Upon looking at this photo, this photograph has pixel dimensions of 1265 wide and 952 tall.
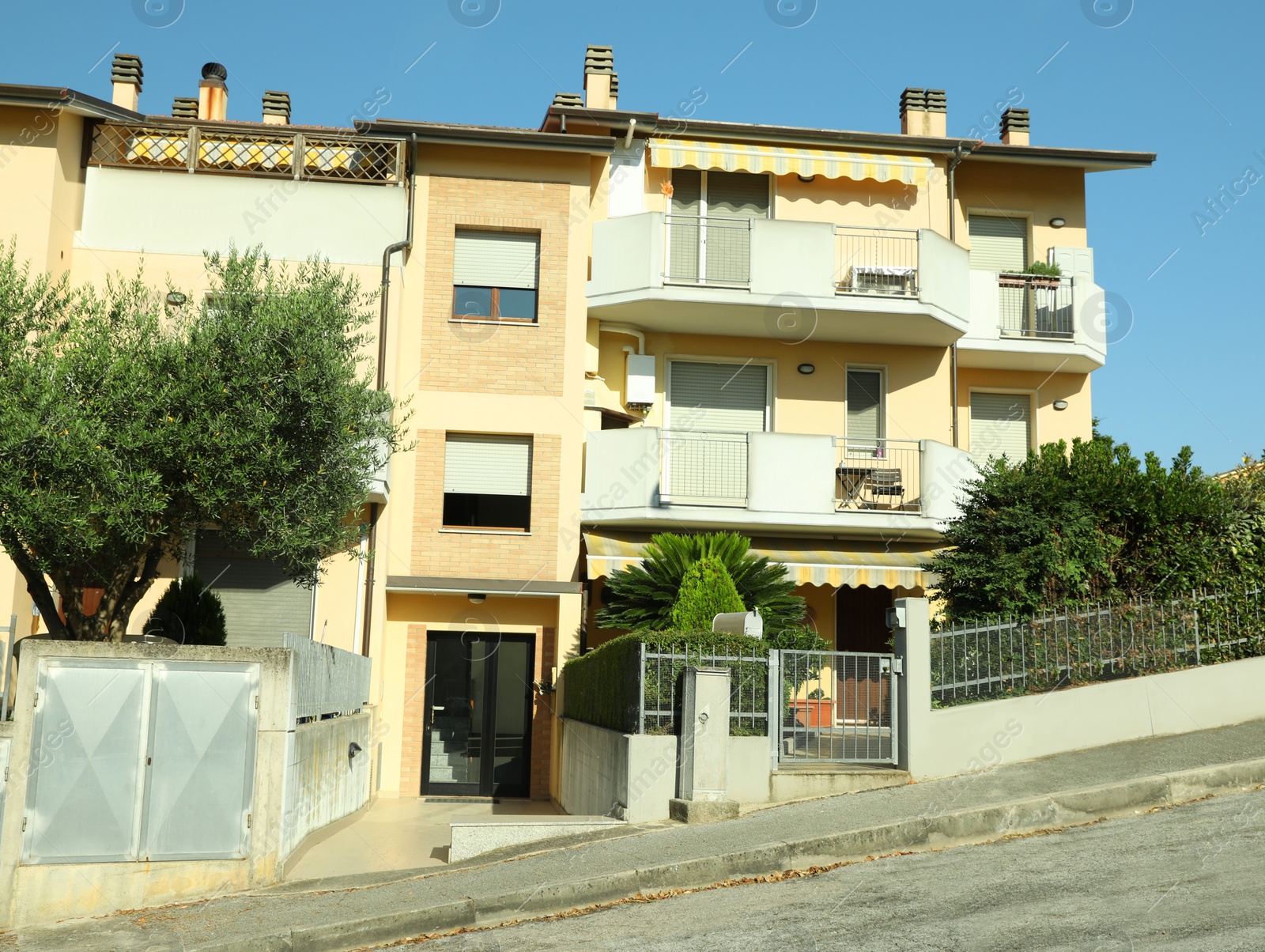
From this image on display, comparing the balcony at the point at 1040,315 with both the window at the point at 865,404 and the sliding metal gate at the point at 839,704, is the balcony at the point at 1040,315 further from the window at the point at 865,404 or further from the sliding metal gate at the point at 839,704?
the sliding metal gate at the point at 839,704

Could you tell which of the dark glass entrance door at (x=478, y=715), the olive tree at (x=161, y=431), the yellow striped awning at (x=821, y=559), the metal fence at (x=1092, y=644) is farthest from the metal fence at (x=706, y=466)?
the olive tree at (x=161, y=431)

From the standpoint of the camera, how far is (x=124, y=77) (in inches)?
884

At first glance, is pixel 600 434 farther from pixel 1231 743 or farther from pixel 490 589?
pixel 1231 743

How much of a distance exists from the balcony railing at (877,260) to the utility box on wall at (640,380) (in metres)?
3.59

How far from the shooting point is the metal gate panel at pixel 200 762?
11.4 meters

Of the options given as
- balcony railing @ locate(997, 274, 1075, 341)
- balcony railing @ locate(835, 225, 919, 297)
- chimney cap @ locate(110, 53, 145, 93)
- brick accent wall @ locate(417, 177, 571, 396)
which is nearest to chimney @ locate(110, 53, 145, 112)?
chimney cap @ locate(110, 53, 145, 93)

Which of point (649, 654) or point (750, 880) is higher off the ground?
point (649, 654)

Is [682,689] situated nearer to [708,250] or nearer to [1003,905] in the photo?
[1003,905]

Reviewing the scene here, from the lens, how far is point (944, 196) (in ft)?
74.4

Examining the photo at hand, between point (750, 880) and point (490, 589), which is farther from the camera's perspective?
point (490, 589)

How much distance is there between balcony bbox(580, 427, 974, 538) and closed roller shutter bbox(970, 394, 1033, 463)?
3125 millimetres

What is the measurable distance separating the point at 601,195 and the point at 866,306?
517 cm

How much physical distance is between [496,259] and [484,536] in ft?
16.0

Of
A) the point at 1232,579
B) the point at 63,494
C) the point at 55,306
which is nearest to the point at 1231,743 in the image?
the point at 1232,579
